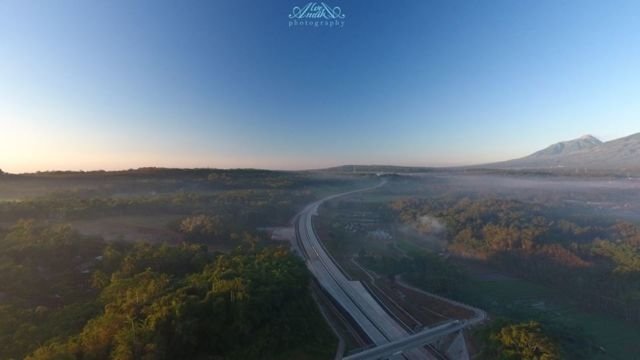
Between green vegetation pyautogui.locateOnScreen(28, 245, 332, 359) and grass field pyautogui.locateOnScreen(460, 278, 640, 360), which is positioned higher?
green vegetation pyautogui.locateOnScreen(28, 245, 332, 359)

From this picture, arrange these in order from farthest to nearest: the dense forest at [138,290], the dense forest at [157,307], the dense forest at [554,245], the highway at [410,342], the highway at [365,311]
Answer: the dense forest at [554,245] → the highway at [365,311] → the highway at [410,342] → the dense forest at [138,290] → the dense forest at [157,307]

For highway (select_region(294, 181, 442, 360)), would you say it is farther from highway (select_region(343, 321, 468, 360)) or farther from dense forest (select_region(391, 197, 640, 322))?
dense forest (select_region(391, 197, 640, 322))

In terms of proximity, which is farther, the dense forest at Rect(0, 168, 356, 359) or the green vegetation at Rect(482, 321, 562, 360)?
the green vegetation at Rect(482, 321, 562, 360)

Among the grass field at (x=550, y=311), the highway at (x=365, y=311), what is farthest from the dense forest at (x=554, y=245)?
the highway at (x=365, y=311)

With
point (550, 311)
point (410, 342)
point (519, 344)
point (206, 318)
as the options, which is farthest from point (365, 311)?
point (550, 311)

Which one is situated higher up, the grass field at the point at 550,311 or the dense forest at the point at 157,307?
the dense forest at the point at 157,307

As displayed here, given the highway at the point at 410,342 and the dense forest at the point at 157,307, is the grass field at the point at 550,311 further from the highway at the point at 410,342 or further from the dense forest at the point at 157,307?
the dense forest at the point at 157,307

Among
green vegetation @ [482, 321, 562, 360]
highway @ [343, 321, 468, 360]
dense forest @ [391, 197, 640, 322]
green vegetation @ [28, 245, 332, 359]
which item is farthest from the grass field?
green vegetation @ [28, 245, 332, 359]

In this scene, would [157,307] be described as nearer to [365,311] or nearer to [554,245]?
[365,311]
